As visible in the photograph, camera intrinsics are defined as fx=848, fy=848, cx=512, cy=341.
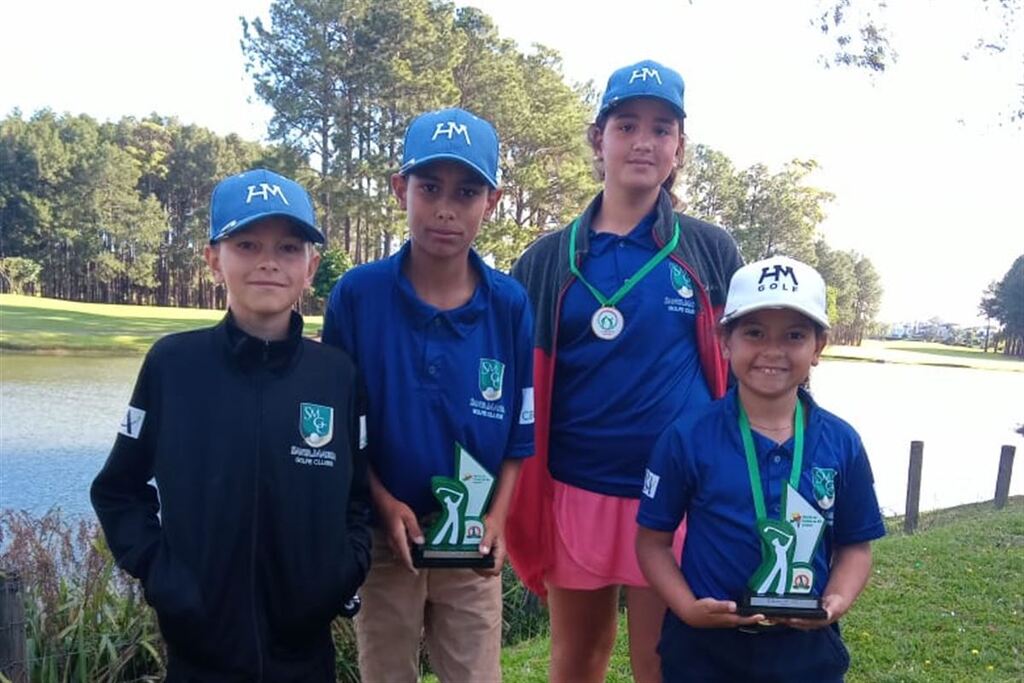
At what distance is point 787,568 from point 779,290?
0.70 meters

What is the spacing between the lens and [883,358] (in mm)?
54500

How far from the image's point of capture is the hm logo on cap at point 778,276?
2.22m

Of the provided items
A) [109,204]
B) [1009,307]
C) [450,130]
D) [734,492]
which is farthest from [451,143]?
[1009,307]

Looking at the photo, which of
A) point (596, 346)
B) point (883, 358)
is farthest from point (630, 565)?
point (883, 358)

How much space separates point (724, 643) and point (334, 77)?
37691mm

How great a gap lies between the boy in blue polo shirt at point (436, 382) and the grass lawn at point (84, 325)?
58.4 ft

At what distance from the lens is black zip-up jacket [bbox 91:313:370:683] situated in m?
2.05

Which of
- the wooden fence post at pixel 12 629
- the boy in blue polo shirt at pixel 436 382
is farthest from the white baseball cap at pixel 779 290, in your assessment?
the wooden fence post at pixel 12 629

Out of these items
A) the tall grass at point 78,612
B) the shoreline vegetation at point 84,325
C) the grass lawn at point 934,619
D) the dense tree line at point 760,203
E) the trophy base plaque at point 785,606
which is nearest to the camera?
the trophy base plaque at point 785,606

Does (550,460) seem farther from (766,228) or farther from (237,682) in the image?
(766,228)

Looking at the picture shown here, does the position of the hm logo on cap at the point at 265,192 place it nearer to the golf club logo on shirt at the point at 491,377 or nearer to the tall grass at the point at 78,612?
the golf club logo on shirt at the point at 491,377

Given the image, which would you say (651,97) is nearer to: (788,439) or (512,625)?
(788,439)

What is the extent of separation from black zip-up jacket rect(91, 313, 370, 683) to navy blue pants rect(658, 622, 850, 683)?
0.89m

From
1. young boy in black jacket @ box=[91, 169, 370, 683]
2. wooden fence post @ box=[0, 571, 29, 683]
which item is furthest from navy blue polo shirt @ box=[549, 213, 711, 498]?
wooden fence post @ box=[0, 571, 29, 683]
